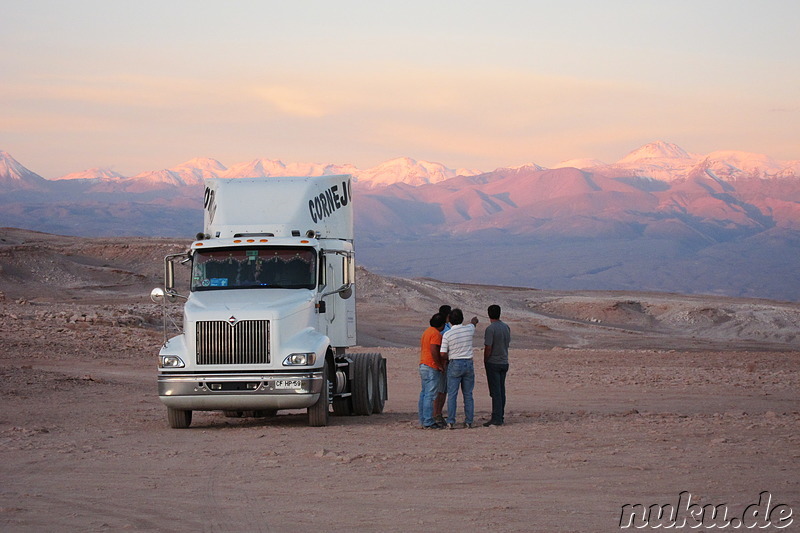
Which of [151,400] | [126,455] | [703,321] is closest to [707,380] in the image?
[151,400]

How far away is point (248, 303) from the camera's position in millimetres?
16594

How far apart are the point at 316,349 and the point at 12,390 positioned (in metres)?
9.97

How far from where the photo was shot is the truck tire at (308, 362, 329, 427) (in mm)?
16891

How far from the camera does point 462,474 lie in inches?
491

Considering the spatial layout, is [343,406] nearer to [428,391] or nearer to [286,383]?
[428,391]

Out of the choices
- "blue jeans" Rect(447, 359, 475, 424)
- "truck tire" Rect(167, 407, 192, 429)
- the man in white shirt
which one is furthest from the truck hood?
"blue jeans" Rect(447, 359, 475, 424)

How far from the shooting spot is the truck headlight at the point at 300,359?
16.3 meters

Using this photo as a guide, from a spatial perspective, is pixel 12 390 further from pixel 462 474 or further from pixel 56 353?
pixel 462 474

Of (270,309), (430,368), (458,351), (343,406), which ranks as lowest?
(343,406)

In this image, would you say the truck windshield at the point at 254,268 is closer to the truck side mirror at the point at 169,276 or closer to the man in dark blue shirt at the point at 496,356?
the truck side mirror at the point at 169,276

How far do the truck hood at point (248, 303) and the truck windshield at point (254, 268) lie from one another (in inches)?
6.3

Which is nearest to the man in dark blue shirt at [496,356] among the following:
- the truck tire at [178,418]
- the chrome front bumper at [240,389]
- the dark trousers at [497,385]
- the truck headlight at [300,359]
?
the dark trousers at [497,385]

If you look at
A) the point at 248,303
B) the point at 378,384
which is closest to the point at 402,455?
the point at 248,303

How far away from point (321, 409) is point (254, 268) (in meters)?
2.56
